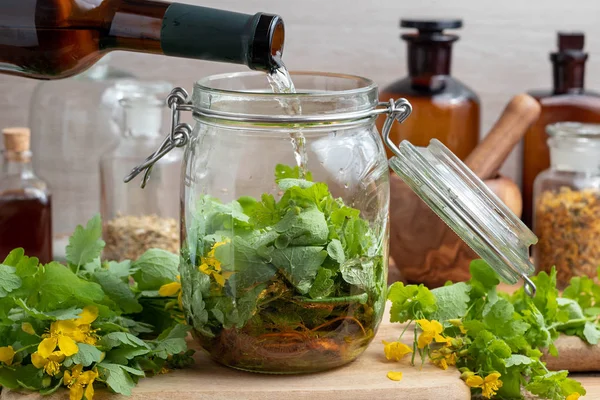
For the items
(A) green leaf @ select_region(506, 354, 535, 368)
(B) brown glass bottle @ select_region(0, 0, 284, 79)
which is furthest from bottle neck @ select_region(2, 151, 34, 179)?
(A) green leaf @ select_region(506, 354, 535, 368)

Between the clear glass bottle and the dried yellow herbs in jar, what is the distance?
2.37 feet

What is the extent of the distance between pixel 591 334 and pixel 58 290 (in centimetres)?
56

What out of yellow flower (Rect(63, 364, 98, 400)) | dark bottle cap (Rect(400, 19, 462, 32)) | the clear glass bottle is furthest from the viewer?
the clear glass bottle

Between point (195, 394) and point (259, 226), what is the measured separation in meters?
0.16

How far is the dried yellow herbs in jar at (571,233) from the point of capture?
1.32m

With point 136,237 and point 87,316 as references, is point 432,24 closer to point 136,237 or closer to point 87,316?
point 136,237

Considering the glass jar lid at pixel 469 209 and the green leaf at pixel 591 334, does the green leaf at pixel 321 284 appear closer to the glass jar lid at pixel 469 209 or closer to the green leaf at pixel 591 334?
the glass jar lid at pixel 469 209

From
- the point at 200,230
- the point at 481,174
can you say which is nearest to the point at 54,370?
the point at 200,230

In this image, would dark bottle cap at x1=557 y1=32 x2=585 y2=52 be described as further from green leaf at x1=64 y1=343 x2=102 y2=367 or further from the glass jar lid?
green leaf at x1=64 y1=343 x2=102 y2=367

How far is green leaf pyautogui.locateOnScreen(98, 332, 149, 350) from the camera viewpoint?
86 cm

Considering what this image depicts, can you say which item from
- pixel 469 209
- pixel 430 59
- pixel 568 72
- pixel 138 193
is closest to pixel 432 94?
pixel 430 59

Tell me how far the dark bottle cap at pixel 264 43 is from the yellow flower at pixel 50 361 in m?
0.31

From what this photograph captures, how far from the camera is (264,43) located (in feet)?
2.73

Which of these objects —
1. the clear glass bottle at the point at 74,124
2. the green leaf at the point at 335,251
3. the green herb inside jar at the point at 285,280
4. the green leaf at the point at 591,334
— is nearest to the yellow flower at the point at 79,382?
the green herb inside jar at the point at 285,280
